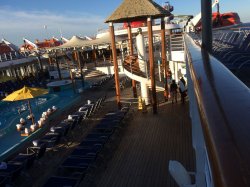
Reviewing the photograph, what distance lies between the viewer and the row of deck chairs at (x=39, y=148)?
21.5ft

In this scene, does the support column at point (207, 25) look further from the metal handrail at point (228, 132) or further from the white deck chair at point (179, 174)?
the metal handrail at point (228, 132)

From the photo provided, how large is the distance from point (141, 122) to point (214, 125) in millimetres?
9222

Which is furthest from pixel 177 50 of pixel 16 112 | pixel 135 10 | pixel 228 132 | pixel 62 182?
pixel 228 132

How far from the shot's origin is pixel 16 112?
1650 centimetres

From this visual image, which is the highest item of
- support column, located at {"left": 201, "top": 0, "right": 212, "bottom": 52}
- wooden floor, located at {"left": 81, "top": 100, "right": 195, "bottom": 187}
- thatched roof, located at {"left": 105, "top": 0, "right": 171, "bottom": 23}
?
thatched roof, located at {"left": 105, "top": 0, "right": 171, "bottom": 23}

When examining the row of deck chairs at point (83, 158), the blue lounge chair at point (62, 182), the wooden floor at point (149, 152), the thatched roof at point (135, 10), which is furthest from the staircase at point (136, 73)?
the blue lounge chair at point (62, 182)

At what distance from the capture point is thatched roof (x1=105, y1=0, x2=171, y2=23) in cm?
1046

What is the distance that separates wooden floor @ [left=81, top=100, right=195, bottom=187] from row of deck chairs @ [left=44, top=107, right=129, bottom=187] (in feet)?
1.23

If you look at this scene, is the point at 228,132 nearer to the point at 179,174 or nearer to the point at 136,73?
the point at 179,174

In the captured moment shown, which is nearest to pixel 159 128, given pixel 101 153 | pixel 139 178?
pixel 101 153

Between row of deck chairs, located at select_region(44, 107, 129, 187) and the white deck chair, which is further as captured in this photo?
row of deck chairs, located at select_region(44, 107, 129, 187)

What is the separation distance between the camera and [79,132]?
9.98 metres

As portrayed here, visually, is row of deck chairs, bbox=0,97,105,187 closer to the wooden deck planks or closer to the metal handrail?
the wooden deck planks

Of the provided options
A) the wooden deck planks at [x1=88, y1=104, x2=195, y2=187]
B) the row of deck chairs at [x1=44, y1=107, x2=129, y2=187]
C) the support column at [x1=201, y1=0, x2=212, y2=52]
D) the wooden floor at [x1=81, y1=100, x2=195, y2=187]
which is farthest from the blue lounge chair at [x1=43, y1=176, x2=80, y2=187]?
the support column at [x1=201, y1=0, x2=212, y2=52]
